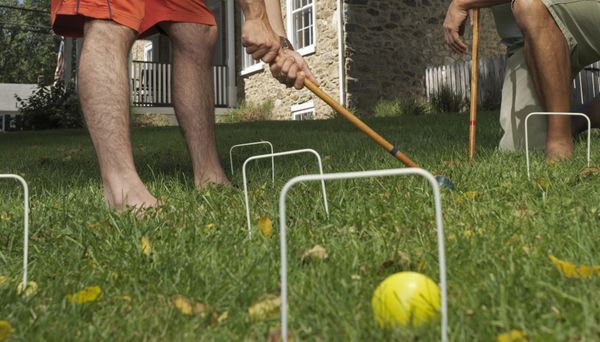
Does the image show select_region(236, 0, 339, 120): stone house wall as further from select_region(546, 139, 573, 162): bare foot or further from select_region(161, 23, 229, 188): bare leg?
select_region(161, 23, 229, 188): bare leg

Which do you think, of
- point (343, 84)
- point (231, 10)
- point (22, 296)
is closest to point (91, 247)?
point (22, 296)

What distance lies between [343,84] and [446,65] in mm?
1898

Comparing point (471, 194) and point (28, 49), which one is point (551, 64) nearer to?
point (471, 194)

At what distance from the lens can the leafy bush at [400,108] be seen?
11.2 metres

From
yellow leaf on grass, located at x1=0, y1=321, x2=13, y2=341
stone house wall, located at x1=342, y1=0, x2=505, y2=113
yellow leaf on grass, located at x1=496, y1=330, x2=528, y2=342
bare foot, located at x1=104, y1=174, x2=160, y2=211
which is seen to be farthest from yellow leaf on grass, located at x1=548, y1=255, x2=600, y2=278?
stone house wall, located at x1=342, y1=0, x2=505, y2=113

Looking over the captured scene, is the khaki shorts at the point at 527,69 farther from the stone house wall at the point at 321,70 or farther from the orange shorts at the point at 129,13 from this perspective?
the stone house wall at the point at 321,70

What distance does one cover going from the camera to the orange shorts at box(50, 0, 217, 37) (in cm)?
272

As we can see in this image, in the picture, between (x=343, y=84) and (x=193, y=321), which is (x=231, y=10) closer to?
(x=343, y=84)

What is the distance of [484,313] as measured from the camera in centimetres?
142

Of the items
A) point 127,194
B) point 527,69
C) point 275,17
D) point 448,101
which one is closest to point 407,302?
point 127,194

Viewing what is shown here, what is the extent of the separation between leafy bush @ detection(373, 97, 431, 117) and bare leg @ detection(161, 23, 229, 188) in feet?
26.7

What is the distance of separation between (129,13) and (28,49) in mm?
49850

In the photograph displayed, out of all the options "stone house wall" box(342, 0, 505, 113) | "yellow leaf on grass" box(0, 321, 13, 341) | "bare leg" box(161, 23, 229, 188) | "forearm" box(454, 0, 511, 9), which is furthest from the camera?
"stone house wall" box(342, 0, 505, 113)

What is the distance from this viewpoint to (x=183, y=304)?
1.58 m
